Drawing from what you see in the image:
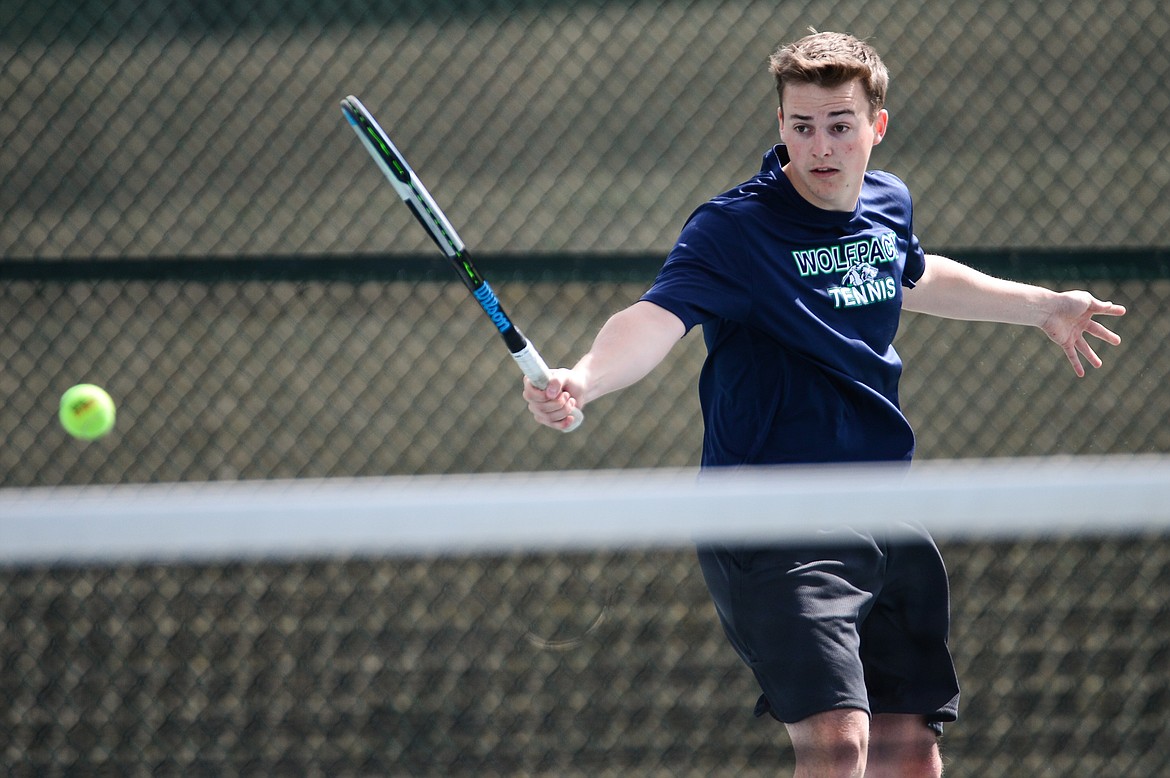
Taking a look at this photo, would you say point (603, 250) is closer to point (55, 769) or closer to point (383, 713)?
point (383, 713)

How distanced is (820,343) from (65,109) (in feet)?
8.10

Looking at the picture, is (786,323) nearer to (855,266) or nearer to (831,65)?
(855,266)

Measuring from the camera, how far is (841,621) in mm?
1737

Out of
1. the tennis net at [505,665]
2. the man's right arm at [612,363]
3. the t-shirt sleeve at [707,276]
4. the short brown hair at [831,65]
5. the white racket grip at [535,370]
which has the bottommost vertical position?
the tennis net at [505,665]

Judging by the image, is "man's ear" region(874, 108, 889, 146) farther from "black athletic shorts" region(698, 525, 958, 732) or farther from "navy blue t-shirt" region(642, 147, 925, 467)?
"black athletic shorts" region(698, 525, 958, 732)

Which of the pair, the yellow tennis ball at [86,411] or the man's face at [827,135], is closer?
the man's face at [827,135]

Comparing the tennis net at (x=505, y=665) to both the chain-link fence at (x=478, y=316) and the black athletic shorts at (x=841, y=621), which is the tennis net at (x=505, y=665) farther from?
the black athletic shorts at (x=841, y=621)

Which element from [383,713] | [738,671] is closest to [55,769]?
[383,713]

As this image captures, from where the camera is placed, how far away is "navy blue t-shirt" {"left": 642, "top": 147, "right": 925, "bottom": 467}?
5.72 feet

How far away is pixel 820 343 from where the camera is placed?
1759 mm

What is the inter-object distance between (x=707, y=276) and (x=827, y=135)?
27cm

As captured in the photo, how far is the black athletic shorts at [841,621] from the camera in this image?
1.70 metres

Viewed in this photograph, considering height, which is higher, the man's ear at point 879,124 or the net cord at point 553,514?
the man's ear at point 879,124

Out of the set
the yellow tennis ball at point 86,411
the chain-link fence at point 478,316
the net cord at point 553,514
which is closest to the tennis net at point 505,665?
the chain-link fence at point 478,316
